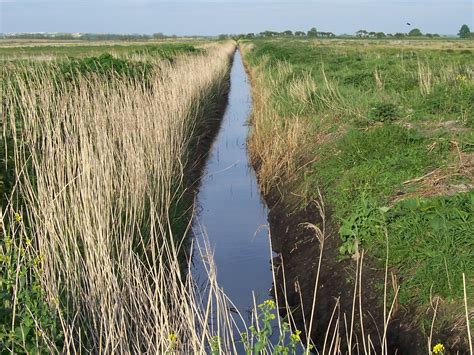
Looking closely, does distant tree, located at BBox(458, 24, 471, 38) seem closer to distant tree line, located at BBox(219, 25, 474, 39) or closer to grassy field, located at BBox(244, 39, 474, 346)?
distant tree line, located at BBox(219, 25, 474, 39)

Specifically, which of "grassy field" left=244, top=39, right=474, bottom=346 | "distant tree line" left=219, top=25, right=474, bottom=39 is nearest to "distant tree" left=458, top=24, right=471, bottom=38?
"distant tree line" left=219, top=25, right=474, bottom=39

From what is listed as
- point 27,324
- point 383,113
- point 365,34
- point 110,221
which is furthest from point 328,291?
point 365,34

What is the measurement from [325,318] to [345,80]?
30.0 feet

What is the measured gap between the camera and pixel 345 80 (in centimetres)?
1345

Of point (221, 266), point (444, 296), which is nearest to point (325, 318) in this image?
point (444, 296)

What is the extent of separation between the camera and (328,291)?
5508mm

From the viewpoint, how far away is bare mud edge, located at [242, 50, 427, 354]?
177 inches

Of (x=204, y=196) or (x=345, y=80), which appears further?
(x=345, y=80)

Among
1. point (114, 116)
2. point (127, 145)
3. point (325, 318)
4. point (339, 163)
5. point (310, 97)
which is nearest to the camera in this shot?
point (325, 318)

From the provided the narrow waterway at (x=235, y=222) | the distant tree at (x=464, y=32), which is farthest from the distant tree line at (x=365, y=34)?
the narrow waterway at (x=235, y=222)

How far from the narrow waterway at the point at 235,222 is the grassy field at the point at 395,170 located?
0.59 meters

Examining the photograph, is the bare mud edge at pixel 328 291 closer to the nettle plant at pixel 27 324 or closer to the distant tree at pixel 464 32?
the nettle plant at pixel 27 324

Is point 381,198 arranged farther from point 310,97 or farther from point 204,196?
point 310,97

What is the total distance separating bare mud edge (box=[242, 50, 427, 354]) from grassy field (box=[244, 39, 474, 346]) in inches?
4.9
